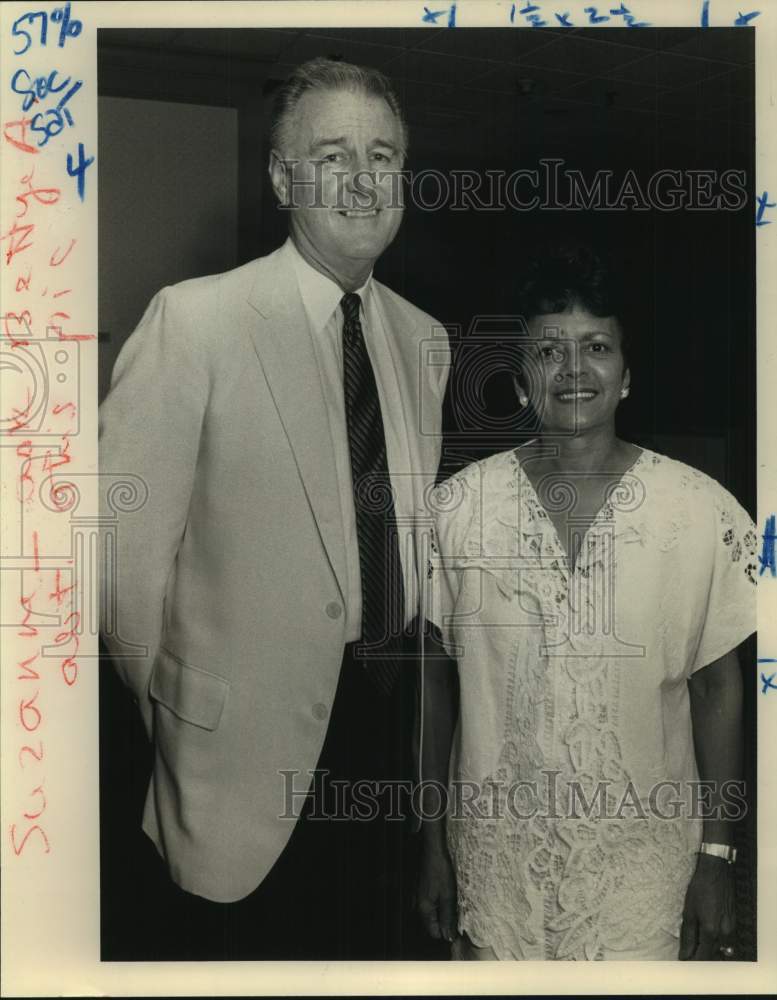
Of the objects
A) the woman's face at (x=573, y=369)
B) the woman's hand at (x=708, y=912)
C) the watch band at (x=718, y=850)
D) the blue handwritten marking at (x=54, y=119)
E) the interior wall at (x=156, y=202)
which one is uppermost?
the blue handwritten marking at (x=54, y=119)

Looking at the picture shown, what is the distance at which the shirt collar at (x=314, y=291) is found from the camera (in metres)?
2.52

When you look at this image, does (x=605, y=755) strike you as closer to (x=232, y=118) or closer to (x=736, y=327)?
(x=736, y=327)

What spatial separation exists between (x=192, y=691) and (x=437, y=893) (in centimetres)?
75

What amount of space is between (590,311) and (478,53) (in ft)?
2.14

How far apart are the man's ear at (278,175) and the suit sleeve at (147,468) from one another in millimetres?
336

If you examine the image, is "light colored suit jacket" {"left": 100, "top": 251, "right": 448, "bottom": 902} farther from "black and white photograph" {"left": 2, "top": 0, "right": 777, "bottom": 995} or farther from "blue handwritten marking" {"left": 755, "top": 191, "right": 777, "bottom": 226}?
"blue handwritten marking" {"left": 755, "top": 191, "right": 777, "bottom": 226}

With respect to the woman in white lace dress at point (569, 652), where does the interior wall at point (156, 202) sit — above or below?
above

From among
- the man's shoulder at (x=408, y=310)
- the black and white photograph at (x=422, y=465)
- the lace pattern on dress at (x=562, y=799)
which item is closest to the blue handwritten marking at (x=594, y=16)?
the black and white photograph at (x=422, y=465)

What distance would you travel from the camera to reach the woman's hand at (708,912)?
8.46 ft

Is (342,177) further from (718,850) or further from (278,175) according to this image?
(718,850)

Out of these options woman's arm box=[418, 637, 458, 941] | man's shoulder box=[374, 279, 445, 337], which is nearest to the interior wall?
man's shoulder box=[374, 279, 445, 337]

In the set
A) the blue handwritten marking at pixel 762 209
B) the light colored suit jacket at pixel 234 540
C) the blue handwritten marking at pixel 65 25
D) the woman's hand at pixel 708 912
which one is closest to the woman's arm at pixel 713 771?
the woman's hand at pixel 708 912

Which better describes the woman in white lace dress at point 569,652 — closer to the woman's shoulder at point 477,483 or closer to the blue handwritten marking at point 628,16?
the woman's shoulder at point 477,483

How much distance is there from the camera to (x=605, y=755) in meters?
2.54
